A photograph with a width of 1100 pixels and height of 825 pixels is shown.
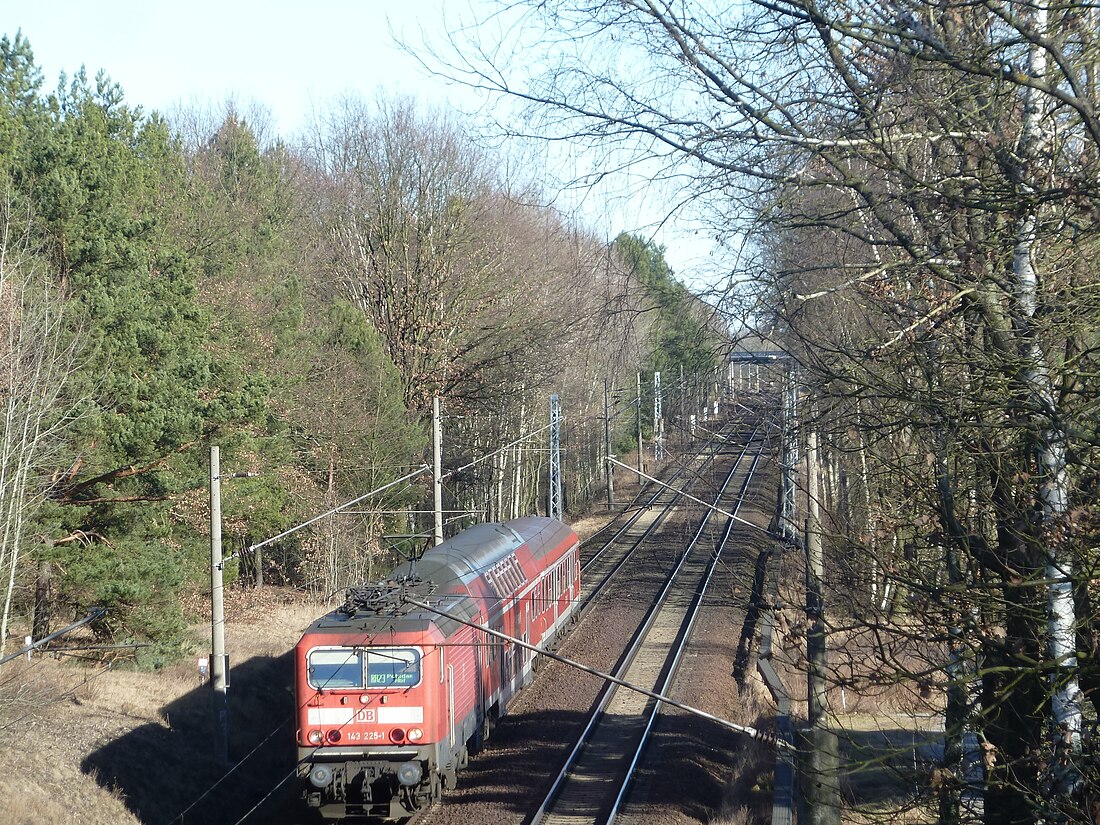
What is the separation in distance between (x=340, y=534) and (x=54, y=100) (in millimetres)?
13508

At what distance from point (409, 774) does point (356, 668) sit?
1.39 meters

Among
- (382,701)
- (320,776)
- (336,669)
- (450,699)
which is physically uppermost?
(336,669)

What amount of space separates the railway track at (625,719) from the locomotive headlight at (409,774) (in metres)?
1.52

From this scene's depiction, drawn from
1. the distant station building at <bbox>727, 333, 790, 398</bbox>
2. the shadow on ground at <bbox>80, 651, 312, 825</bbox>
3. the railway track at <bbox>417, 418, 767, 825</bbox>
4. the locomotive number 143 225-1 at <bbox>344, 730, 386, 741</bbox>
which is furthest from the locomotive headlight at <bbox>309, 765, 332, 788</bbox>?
the distant station building at <bbox>727, 333, 790, 398</bbox>

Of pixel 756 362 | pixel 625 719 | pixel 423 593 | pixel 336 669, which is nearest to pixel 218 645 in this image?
pixel 423 593

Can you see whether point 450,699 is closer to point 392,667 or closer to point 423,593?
point 392,667

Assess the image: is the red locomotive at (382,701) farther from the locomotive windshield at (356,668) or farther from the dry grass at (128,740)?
the dry grass at (128,740)

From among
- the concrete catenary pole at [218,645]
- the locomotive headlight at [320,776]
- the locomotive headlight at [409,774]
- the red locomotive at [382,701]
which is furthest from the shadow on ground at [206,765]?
the locomotive headlight at [409,774]

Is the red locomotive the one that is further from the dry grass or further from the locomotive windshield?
the dry grass

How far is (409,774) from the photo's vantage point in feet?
40.8

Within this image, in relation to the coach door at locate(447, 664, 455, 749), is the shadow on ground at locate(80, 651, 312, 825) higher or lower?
lower

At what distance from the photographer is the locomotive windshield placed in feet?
41.3

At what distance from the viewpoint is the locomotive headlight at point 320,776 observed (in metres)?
12.5

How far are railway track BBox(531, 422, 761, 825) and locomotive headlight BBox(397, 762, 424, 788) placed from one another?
1.52 metres
